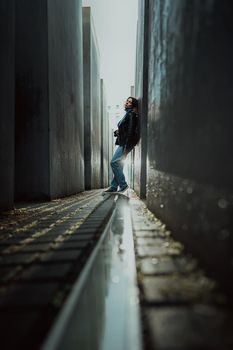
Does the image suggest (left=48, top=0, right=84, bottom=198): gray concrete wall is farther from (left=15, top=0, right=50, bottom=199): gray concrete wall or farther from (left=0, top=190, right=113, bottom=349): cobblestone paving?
(left=0, top=190, right=113, bottom=349): cobblestone paving

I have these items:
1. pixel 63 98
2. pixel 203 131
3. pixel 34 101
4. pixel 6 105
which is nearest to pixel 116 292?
pixel 203 131

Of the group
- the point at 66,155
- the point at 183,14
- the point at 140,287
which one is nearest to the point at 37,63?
the point at 66,155

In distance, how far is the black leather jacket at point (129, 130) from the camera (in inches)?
314

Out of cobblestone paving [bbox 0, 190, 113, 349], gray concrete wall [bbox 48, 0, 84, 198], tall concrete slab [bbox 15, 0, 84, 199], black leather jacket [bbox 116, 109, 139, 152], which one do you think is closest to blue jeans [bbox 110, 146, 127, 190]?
black leather jacket [bbox 116, 109, 139, 152]

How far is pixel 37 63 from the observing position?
21.3 ft

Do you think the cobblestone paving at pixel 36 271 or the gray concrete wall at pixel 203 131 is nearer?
the cobblestone paving at pixel 36 271

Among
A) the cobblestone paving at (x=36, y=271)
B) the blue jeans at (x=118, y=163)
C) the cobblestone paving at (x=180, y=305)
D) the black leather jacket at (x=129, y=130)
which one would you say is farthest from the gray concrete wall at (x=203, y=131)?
the blue jeans at (x=118, y=163)

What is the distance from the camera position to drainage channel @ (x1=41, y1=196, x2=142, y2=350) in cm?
107

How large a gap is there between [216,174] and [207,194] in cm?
15

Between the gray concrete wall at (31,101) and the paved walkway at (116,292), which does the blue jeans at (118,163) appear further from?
the paved walkway at (116,292)

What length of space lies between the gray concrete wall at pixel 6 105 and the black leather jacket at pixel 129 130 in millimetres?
3686

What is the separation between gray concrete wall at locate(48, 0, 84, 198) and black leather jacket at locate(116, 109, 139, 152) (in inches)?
56.0

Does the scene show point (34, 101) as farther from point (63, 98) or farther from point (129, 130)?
point (129, 130)

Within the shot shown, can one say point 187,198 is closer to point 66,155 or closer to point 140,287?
point 140,287
